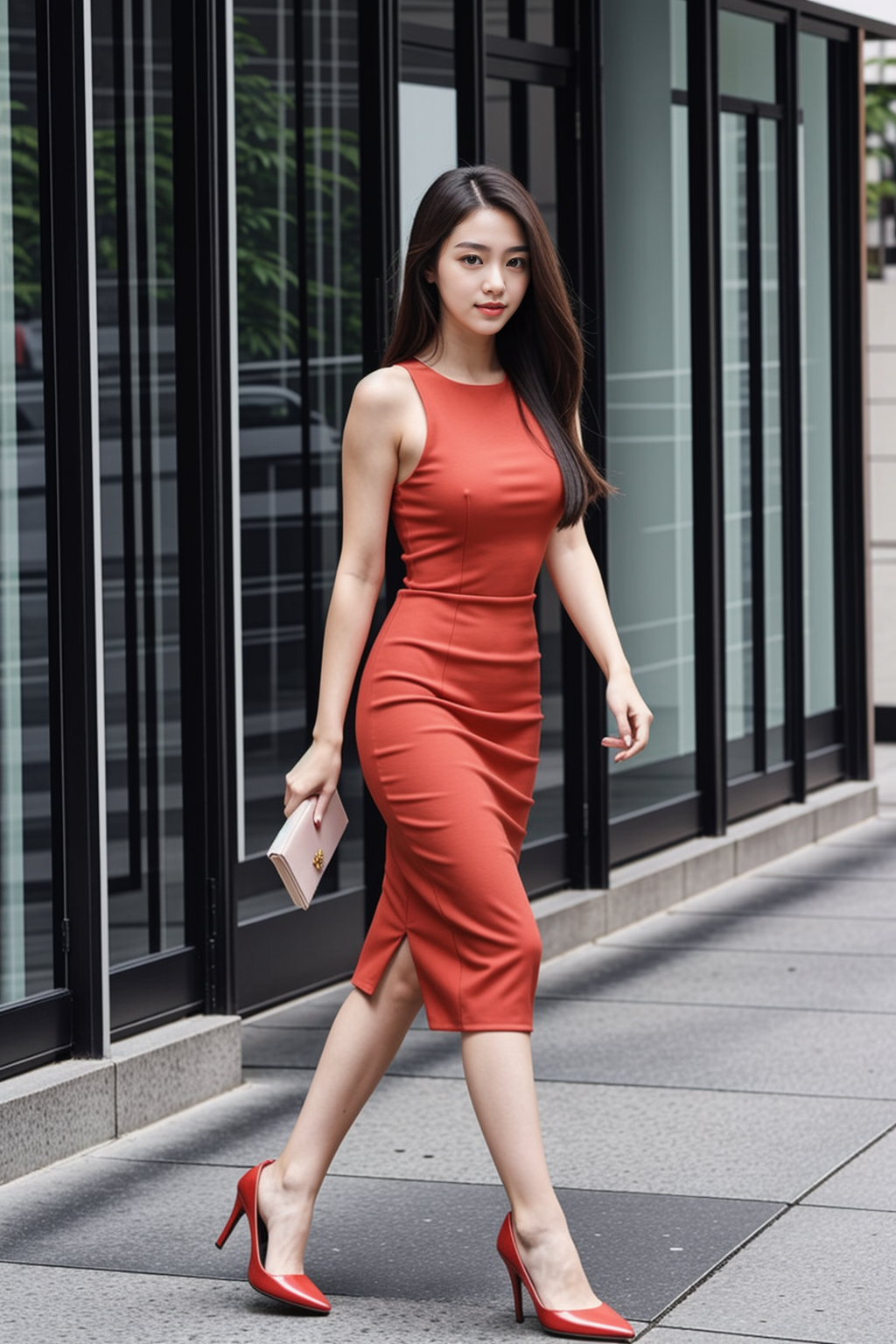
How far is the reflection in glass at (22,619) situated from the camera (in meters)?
5.22

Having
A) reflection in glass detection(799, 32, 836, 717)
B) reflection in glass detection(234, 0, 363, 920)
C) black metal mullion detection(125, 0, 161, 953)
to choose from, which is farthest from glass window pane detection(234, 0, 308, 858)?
reflection in glass detection(799, 32, 836, 717)

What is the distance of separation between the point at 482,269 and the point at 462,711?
0.77 metres

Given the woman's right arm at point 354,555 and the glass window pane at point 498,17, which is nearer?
the woman's right arm at point 354,555

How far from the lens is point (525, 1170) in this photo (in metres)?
3.85

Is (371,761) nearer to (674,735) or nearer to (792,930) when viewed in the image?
(792,930)

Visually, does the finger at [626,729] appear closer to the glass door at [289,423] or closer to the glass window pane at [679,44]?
the glass door at [289,423]

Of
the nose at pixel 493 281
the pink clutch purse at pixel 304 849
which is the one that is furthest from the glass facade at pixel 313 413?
the pink clutch purse at pixel 304 849

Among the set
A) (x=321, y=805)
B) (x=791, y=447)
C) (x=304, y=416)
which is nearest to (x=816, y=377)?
(x=791, y=447)

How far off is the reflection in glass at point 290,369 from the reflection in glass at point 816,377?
2.50 m

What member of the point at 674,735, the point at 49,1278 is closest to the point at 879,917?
the point at 674,735

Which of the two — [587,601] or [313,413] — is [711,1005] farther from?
[587,601]

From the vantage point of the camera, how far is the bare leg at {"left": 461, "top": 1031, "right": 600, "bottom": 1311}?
3852mm

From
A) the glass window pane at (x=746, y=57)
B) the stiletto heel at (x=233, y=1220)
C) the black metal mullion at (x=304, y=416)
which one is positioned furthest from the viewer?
the glass window pane at (x=746, y=57)

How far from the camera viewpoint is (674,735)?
902cm
